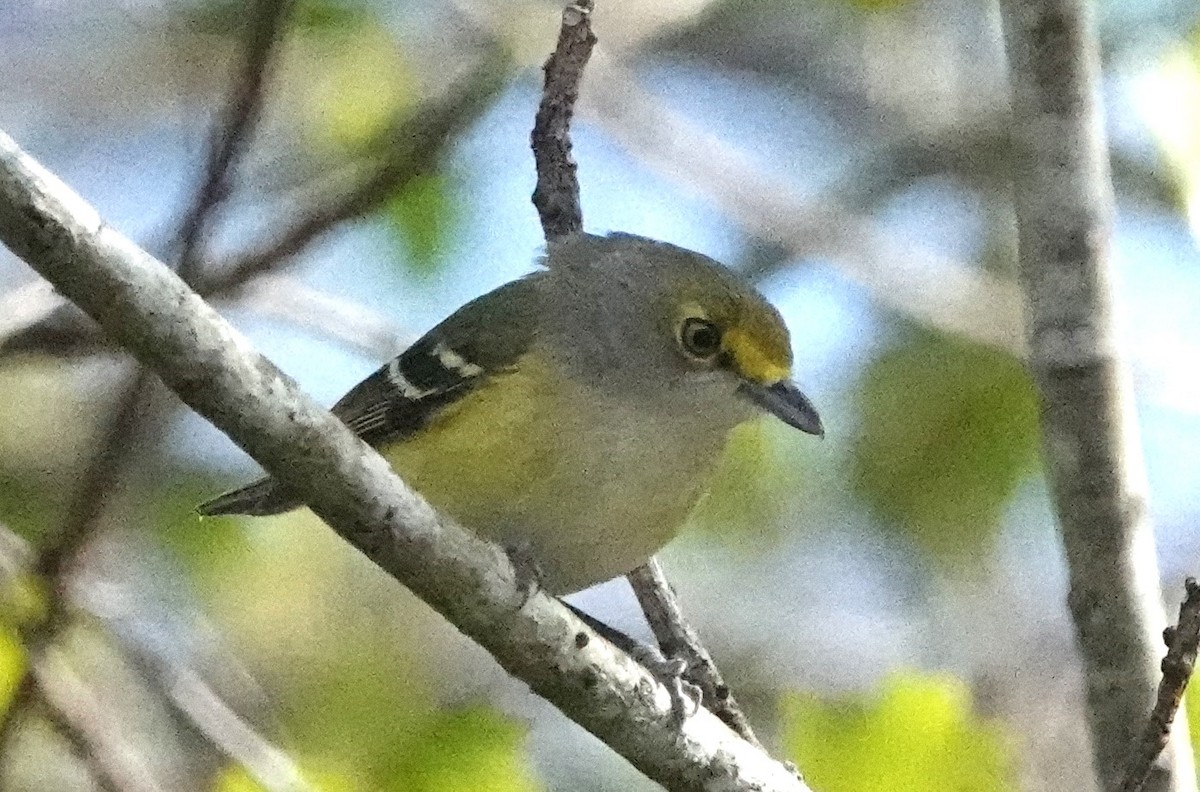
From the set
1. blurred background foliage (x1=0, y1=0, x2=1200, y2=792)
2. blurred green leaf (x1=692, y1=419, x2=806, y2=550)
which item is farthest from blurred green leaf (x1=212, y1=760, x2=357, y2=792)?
blurred green leaf (x1=692, y1=419, x2=806, y2=550)

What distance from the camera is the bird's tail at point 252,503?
3.70 metres

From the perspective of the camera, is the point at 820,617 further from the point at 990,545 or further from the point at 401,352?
the point at 401,352

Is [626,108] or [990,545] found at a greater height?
[626,108]

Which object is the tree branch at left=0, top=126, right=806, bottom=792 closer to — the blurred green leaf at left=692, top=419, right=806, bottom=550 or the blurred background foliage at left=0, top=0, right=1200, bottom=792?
the blurred background foliage at left=0, top=0, right=1200, bottom=792

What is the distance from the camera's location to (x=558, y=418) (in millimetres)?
3311

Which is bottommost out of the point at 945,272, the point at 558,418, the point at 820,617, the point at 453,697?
the point at 558,418

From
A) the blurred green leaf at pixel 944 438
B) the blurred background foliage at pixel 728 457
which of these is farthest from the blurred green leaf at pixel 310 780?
the blurred green leaf at pixel 944 438

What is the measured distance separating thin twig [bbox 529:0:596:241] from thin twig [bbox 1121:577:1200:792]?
2.01 meters

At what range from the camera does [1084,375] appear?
10.3ft

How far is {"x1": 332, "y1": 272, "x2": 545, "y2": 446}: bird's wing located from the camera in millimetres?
3553

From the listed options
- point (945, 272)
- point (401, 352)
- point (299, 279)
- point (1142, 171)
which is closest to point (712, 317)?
point (401, 352)

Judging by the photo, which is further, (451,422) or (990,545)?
(990,545)

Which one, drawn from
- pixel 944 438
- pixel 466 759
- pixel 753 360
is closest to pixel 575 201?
pixel 753 360

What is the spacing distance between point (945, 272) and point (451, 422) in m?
2.69
